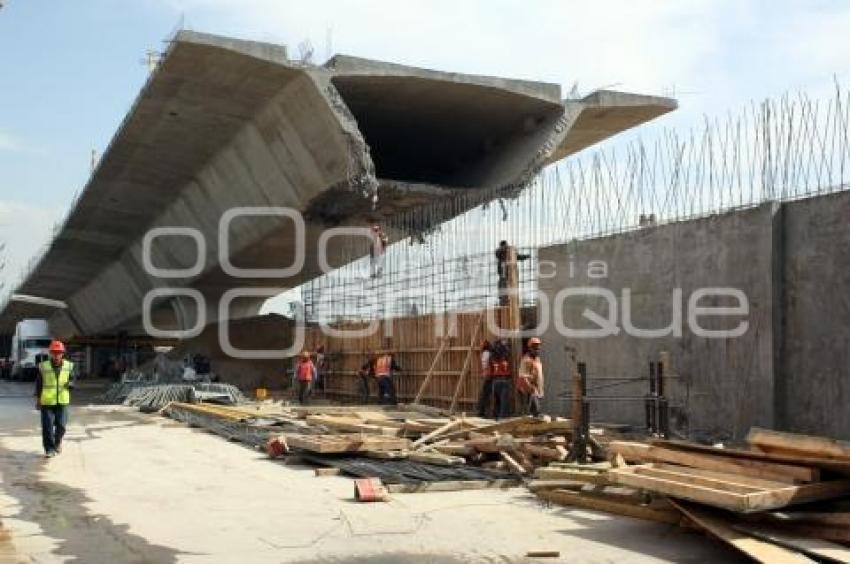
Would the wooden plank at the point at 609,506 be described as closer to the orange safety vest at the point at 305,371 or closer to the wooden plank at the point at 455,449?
the wooden plank at the point at 455,449

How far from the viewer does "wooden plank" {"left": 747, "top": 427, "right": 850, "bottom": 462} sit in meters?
7.15

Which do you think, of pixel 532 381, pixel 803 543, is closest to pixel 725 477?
pixel 803 543

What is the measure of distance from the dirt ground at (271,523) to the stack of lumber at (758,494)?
26 centimetres

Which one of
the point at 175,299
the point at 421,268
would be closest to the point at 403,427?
the point at 421,268

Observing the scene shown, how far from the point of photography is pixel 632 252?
16.5 metres

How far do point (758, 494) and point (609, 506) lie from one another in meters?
2.06

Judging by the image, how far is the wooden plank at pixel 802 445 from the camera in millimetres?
7152

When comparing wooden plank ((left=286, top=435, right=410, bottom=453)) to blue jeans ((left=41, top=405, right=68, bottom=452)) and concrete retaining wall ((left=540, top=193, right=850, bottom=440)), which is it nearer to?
concrete retaining wall ((left=540, top=193, right=850, bottom=440))

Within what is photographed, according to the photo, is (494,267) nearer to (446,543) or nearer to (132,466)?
(132,466)

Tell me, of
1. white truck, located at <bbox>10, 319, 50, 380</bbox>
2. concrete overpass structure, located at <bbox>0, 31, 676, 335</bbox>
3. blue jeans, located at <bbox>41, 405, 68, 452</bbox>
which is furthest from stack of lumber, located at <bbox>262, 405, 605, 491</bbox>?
white truck, located at <bbox>10, 319, 50, 380</bbox>

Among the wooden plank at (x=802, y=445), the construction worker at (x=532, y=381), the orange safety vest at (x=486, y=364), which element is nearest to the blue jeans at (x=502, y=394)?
the orange safety vest at (x=486, y=364)

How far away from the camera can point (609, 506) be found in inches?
340

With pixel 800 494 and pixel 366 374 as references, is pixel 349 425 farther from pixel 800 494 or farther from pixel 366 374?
pixel 366 374

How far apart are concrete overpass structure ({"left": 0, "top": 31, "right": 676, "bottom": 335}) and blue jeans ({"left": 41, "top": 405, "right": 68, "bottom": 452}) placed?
986 cm
